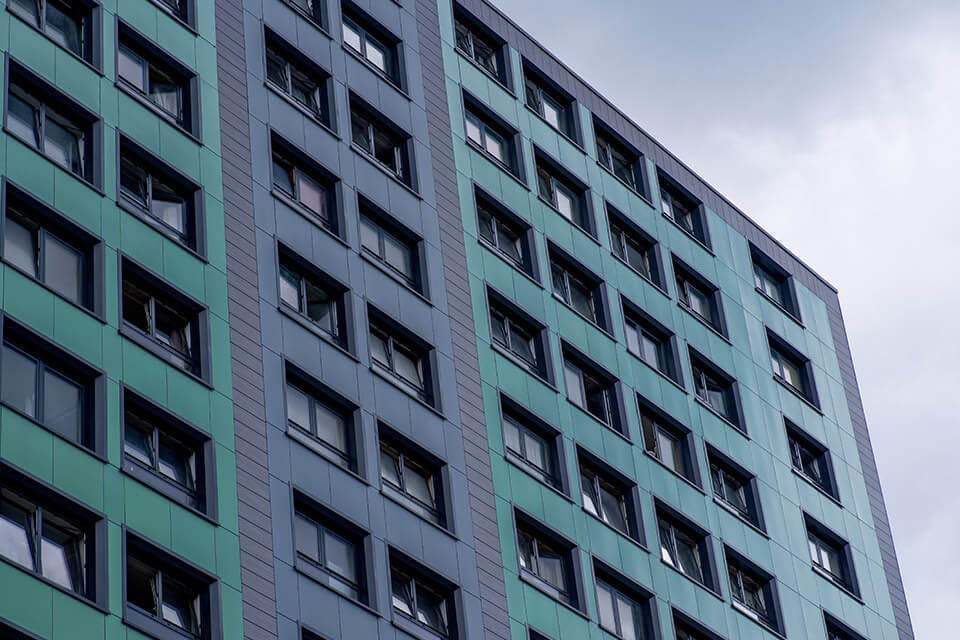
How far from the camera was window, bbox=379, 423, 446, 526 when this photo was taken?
5428 centimetres

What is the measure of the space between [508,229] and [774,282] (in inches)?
695

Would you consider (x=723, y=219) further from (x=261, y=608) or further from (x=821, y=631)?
(x=261, y=608)

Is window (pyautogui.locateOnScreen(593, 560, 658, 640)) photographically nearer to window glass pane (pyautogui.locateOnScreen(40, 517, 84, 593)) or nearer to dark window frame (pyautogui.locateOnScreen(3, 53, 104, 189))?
dark window frame (pyautogui.locateOnScreen(3, 53, 104, 189))

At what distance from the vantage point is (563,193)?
70500mm

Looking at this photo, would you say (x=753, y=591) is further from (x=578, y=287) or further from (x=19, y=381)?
(x=19, y=381)

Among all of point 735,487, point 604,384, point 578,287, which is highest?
point 578,287

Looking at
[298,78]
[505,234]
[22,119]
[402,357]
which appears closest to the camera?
[22,119]

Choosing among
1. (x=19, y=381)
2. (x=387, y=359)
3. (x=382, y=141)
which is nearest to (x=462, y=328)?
(x=387, y=359)

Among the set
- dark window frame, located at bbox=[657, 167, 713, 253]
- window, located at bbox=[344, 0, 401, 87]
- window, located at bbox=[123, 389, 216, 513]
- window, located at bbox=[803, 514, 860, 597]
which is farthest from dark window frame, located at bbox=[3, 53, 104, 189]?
window, located at bbox=[803, 514, 860, 597]

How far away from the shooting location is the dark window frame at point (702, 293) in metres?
73.2

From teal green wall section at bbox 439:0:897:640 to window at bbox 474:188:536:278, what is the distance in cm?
50

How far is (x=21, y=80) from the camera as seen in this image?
5012cm

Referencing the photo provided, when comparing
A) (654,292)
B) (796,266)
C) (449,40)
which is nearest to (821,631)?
(654,292)

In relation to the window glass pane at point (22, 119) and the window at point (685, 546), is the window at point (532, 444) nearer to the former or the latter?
the window at point (685, 546)
